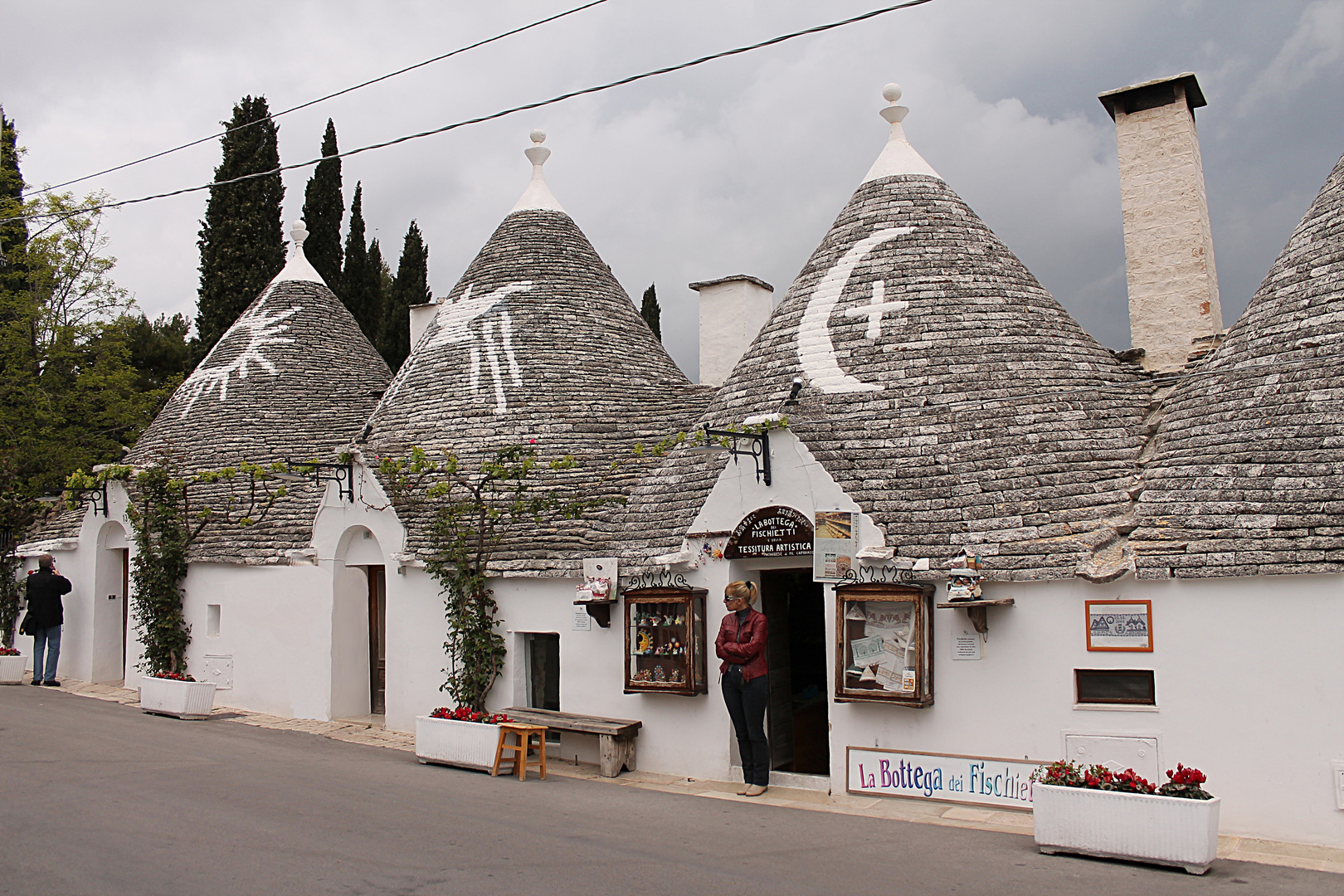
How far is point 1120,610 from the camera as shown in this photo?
7.59 meters

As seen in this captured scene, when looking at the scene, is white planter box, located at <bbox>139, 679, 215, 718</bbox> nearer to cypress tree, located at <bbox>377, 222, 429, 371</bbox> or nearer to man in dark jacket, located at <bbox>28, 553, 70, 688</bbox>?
man in dark jacket, located at <bbox>28, 553, 70, 688</bbox>

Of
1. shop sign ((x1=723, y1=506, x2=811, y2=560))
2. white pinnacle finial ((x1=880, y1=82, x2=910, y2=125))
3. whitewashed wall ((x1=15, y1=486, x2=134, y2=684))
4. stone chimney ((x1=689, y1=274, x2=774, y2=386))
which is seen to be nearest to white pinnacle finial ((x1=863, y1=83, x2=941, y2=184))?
white pinnacle finial ((x1=880, y1=82, x2=910, y2=125))

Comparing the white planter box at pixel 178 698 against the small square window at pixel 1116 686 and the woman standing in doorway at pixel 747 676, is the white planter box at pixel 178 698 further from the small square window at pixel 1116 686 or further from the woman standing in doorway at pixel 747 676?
the small square window at pixel 1116 686

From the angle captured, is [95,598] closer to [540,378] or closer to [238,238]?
[540,378]

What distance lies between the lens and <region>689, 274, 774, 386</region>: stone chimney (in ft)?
48.3

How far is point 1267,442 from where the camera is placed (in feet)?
25.3

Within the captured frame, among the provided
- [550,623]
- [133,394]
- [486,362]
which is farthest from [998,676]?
[133,394]

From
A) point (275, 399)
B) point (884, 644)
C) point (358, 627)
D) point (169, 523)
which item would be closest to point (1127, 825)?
point (884, 644)

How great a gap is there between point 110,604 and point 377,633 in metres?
5.27

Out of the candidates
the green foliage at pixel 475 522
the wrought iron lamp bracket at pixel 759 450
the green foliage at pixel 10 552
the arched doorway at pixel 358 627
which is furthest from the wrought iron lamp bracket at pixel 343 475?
the green foliage at pixel 10 552

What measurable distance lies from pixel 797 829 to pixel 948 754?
1.55 metres

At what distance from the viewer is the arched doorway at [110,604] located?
15.9m

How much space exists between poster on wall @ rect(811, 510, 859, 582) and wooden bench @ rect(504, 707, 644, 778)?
2.47m

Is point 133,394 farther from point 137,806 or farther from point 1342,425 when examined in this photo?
point 1342,425
